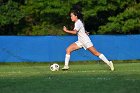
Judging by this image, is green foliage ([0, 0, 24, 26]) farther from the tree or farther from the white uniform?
the white uniform

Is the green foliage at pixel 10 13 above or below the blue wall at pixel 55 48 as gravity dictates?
above

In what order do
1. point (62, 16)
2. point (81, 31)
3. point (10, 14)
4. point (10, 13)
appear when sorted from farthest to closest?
1. point (62, 16)
2. point (10, 13)
3. point (10, 14)
4. point (81, 31)

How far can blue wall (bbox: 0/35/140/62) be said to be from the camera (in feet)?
76.8

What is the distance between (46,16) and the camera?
32.4m

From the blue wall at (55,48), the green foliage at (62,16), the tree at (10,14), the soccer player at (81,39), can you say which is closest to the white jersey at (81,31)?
the soccer player at (81,39)

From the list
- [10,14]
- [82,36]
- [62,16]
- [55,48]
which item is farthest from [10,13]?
[82,36]

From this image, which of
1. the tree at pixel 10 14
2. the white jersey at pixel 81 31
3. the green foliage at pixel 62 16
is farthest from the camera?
the tree at pixel 10 14

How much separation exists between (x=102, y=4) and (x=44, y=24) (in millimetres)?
A: 4209

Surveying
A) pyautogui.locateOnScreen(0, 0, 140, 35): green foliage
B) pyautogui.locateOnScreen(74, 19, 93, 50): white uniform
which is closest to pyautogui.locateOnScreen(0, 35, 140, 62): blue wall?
pyautogui.locateOnScreen(0, 0, 140, 35): green foliage

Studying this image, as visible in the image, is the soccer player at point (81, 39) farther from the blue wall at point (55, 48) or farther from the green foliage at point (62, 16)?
the green foliage at point (62, 16)

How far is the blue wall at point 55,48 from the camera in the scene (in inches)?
922

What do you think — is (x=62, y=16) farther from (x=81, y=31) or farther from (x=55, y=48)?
(x=81, y=31)

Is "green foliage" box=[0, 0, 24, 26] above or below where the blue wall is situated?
above

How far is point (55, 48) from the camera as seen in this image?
2395 cm
